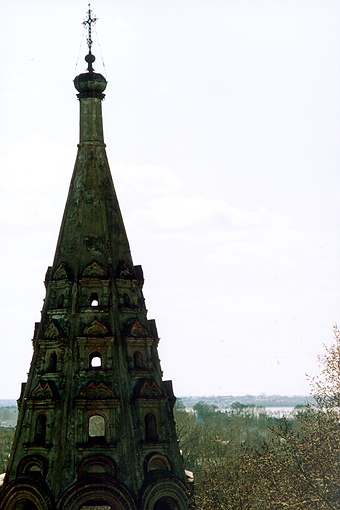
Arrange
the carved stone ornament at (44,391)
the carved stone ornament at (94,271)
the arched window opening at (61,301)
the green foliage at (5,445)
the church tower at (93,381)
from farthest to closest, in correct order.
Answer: the green foliage at (5,445), the arched window opening at (61,301), the carved stone ornament at (94,271), the carved stone ornament at (44,391), the church tower at (93,381)

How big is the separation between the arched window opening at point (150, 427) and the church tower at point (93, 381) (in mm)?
33

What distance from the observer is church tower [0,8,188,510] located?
23.6 metres

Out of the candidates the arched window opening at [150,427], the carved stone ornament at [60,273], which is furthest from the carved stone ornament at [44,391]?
the carved stone ornament at [60,273]

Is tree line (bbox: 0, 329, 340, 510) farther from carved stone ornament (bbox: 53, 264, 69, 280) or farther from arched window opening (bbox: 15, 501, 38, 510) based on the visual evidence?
carved stone ornament (bbox: 53, 264, 69, 280)

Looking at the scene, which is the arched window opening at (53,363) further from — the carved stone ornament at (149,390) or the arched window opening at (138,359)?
the carved stone ornament at (149,390)

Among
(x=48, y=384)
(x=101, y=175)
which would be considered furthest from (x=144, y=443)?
(x=101, y=175)

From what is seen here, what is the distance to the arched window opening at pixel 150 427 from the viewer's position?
985 inches

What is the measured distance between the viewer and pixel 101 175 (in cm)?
2783

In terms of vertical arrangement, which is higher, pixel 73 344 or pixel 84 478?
pixel 73 344

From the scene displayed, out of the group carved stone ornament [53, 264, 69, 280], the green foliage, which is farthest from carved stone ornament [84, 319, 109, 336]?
the green foliage

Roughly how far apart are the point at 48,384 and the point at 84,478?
10.7ft

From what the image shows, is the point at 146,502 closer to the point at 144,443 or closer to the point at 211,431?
the point at 144,443

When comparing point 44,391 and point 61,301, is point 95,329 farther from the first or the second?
point 44,391

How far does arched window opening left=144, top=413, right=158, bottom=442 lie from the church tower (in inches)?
1.3
